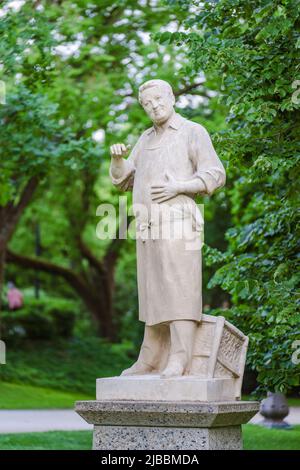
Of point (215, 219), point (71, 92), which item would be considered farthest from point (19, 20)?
point (215, 219)

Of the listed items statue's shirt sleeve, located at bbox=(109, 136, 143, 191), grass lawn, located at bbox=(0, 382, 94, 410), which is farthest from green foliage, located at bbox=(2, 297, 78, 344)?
statue's shirt sleeve, located at bbox=(109, 136, 143, 191)

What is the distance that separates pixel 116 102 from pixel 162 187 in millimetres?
11301

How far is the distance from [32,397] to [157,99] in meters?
15.5

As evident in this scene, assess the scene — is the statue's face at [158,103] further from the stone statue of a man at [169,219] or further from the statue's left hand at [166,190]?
the statue's left hand at [166,190]

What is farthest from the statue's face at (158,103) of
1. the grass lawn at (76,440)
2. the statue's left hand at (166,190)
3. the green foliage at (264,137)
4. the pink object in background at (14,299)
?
the pink object in background at (14,299)

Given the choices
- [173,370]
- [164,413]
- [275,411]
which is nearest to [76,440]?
[275,411]

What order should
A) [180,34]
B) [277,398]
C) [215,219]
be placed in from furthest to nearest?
1. [215,219]
2. [277,398]
3. [180,34]

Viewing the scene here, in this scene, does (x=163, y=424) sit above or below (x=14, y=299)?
above

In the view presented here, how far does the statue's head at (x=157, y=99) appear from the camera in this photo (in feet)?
26.0

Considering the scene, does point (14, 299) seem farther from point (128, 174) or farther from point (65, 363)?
point (128, 174)

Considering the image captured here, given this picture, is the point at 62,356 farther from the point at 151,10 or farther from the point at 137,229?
the point at 137,229

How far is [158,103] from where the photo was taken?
796 centimetres

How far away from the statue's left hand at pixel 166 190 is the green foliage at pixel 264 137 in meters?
1.60
